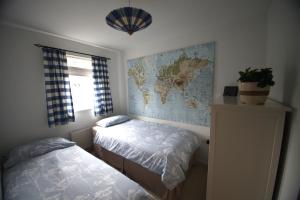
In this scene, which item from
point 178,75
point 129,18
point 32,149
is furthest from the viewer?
point 178,75

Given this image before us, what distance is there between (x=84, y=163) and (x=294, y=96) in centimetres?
209

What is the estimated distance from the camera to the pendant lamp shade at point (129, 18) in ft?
3.91

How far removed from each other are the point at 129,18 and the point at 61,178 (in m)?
1.81

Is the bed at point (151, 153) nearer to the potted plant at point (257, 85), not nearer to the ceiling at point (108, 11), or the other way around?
the potted plant at point (257, 85)

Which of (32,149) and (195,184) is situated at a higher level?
(32,149)

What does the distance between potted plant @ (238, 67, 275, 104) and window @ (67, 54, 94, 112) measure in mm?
2820

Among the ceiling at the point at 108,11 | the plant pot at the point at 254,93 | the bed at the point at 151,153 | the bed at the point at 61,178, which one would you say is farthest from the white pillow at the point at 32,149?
the plant pot at the point at 254,93

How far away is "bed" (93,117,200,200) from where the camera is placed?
1.52 metres

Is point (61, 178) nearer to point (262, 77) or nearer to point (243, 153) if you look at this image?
point (243, 153)

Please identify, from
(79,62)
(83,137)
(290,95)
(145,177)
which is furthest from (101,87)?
(290,95)

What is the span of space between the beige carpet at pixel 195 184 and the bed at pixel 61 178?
683mm

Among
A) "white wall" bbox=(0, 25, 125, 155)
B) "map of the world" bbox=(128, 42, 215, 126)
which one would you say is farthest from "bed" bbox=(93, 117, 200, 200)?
"white wall" bbox=(0, 25, 125, 155)

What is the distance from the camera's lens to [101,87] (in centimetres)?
291

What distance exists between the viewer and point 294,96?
2.67 feet
